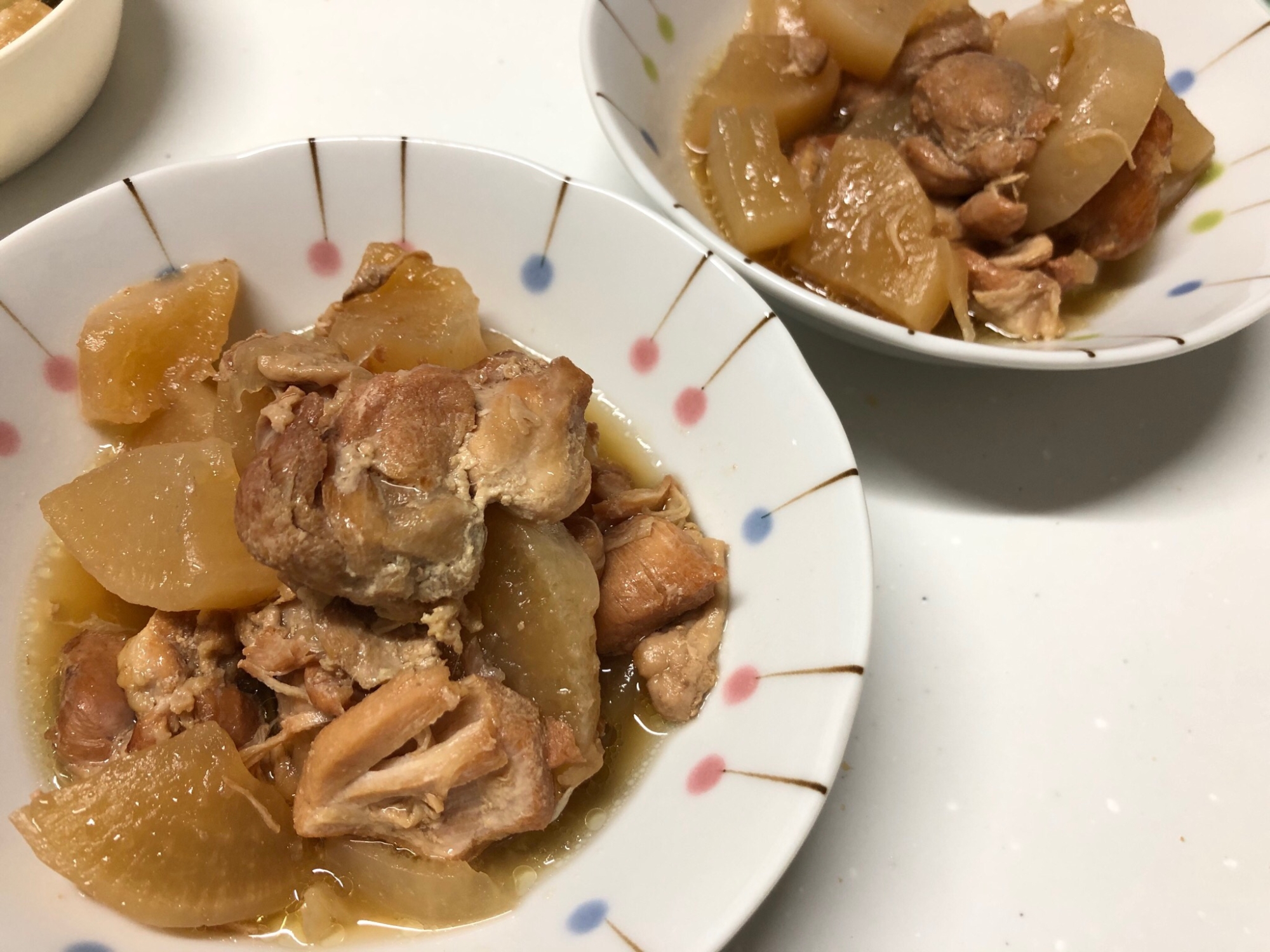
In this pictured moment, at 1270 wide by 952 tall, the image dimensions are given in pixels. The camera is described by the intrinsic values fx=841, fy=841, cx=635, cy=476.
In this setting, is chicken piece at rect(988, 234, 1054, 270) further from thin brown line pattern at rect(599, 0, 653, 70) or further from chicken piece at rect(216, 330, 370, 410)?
chicken piece at rect(216, 330, 370, 410)

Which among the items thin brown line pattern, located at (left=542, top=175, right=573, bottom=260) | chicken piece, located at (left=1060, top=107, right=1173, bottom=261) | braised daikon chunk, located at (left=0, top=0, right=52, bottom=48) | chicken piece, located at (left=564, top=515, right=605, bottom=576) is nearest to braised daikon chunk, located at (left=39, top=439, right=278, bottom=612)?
chicken piece, located at (left=564, top=515, right=605, bottom=576)

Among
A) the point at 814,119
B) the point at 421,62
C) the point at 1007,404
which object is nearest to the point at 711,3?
the point at 814,119

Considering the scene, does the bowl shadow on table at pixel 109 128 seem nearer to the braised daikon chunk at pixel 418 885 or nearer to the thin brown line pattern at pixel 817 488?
the braised daikon chunk at pixel 418 885

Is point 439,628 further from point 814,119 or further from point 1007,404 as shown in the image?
point 814,119

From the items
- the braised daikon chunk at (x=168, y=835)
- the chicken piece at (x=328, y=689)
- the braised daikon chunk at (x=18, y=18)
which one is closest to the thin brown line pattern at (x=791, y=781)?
the chicken piece at (x=328, y=689)

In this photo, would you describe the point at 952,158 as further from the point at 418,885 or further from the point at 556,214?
the point at 418,885

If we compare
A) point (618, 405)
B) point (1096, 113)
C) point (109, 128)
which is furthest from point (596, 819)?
point (109, 128)
